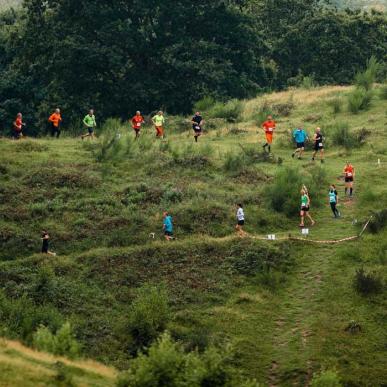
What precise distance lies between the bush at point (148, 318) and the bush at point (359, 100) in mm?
26286

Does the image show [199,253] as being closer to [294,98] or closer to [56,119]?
[56,119]

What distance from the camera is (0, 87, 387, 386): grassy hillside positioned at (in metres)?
26.4

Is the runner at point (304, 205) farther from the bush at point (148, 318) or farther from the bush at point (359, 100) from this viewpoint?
the bush at point (359, 100)

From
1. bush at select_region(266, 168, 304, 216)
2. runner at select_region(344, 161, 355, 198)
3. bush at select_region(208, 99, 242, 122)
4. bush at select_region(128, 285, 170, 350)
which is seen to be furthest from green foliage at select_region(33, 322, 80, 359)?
bush at select_region(208, 99, 242, 122)

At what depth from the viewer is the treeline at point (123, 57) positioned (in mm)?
54125

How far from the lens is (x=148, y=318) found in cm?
2662

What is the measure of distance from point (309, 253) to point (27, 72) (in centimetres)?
2994

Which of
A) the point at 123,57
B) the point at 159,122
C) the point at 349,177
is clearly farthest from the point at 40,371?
the point at 123,57

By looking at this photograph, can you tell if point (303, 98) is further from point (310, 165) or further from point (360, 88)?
point (310, 165)

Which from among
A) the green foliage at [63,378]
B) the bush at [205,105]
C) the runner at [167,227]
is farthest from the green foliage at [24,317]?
the bush at [205,105]

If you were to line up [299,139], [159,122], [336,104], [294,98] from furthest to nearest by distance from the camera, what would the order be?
[294,98] → [336,104] → [159,122] → [299,139]

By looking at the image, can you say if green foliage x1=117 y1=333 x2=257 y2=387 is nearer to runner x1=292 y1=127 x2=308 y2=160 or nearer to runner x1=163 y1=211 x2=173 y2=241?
runner x1=163 y1=211 x2=173 y2=241

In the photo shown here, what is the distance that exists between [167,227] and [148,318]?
626 cm

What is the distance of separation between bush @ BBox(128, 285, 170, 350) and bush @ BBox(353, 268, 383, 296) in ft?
19.5
